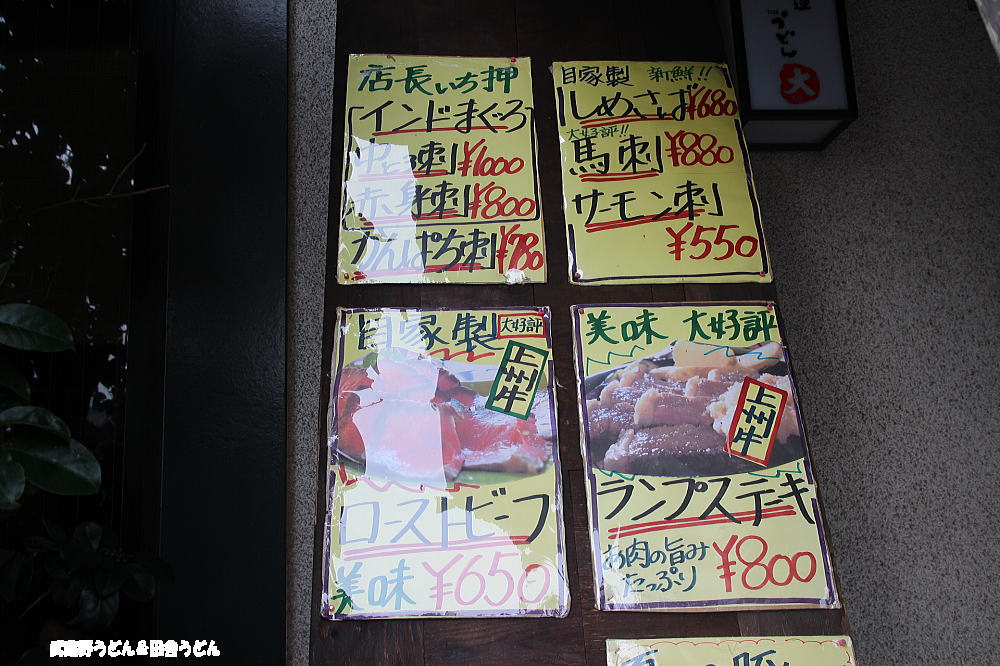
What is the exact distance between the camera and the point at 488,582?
1565 millimetres

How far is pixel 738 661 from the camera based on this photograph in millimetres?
1523

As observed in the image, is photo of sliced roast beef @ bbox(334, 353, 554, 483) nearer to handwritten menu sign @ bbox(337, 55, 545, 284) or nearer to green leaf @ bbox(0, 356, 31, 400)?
handwritten menu sign @ bbox(337, 55, 545, 284)

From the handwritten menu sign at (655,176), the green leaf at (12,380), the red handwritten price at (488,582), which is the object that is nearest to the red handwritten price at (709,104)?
the handwritten menu sign at (655,176)

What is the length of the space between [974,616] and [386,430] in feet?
6.16

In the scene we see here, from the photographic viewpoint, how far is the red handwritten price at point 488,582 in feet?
5.10

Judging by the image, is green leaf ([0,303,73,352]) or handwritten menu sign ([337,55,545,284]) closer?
green leaf ([0,303,73,352])

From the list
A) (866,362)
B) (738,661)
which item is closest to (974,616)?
(866,362)

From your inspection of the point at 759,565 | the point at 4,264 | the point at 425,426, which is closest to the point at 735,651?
the point at 759,565

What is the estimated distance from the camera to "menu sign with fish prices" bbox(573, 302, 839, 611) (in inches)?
62.1

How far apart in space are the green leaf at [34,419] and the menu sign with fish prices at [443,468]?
552mm

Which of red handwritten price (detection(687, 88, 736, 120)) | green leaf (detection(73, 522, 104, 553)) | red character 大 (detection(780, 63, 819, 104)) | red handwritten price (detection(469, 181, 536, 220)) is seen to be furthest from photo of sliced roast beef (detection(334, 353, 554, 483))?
red character 大 (detection(780, 63, 819, 104))

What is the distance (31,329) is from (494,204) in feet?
3.58

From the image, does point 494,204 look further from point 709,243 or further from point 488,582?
point 488,582

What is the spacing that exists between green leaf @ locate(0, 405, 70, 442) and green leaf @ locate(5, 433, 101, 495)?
32 mm
